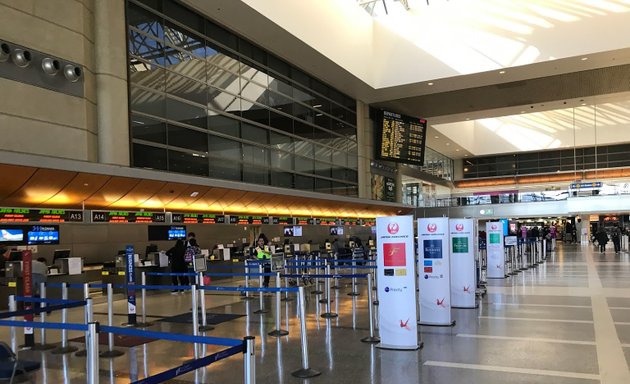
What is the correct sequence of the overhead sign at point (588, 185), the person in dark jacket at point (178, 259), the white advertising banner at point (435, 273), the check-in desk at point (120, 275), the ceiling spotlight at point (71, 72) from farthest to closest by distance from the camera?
the overhead sign at point (588, 185)
the person in dark jacket at point (178, 259)
the check-in desk at point (120, 275)
the ceiling spotlight at point (71, 72)
the white advertising banner at point (435, 273)

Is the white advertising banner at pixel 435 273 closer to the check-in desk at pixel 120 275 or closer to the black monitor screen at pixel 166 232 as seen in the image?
the check-in desk at pixel 120 275

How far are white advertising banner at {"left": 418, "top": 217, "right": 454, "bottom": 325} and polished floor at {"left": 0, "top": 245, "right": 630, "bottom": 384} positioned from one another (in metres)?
0.33

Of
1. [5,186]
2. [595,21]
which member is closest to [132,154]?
[5,186]

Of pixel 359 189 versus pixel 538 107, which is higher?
pixel 538 107

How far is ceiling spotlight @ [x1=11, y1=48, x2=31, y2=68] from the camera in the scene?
9.41 metres

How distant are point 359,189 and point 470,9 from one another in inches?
380

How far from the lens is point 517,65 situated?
63.2 feet

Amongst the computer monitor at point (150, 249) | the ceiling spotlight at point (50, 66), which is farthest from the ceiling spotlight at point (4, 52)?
the computer monitor at point (150, 249)

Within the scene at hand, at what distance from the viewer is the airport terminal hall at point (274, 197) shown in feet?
22.2

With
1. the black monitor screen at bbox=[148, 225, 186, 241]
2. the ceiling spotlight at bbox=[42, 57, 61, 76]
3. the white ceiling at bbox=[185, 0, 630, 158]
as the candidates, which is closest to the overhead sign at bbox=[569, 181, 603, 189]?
the white ceiling at bbox=[185, 0, 630, 158]

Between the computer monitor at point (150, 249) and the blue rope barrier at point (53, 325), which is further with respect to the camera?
the computer monitor at point (150, 249)

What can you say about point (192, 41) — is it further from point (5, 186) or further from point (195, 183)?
point (5, 186)

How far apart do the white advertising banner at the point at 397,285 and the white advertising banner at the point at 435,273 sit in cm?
171

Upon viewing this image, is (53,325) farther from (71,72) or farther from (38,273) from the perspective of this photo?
(71,72)
